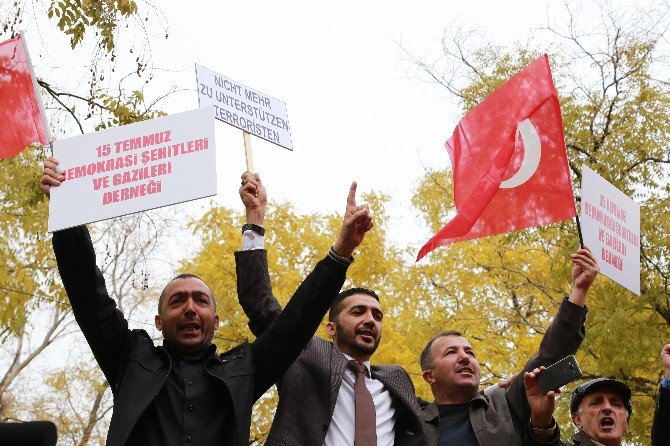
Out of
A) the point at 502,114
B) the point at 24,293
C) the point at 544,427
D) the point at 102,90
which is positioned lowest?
the point at 544,427

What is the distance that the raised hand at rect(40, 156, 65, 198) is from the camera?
416 centimetres

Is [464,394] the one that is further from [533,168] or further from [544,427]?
[533,168]

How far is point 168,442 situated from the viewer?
3.76 meters

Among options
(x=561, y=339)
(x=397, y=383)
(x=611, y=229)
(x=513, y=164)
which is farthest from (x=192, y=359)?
(x=513, y=164)

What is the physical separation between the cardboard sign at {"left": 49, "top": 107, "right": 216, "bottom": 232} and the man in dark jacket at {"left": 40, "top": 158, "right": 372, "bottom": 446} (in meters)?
0.11

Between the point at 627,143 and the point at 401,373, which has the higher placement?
the point at 627,143

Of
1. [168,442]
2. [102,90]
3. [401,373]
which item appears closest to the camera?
[168,442]

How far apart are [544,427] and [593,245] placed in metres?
1.39

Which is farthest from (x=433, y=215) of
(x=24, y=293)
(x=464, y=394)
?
(x=464, y=394)

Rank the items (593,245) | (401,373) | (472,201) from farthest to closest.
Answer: (472,201), (593,245), (401,373)

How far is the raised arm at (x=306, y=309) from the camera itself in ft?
13.3

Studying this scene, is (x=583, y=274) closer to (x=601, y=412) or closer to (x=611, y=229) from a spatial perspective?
(x=611, y=229)

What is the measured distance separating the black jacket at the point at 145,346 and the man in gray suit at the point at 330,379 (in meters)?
0.30

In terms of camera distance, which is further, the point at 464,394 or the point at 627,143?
the point at 627,143
